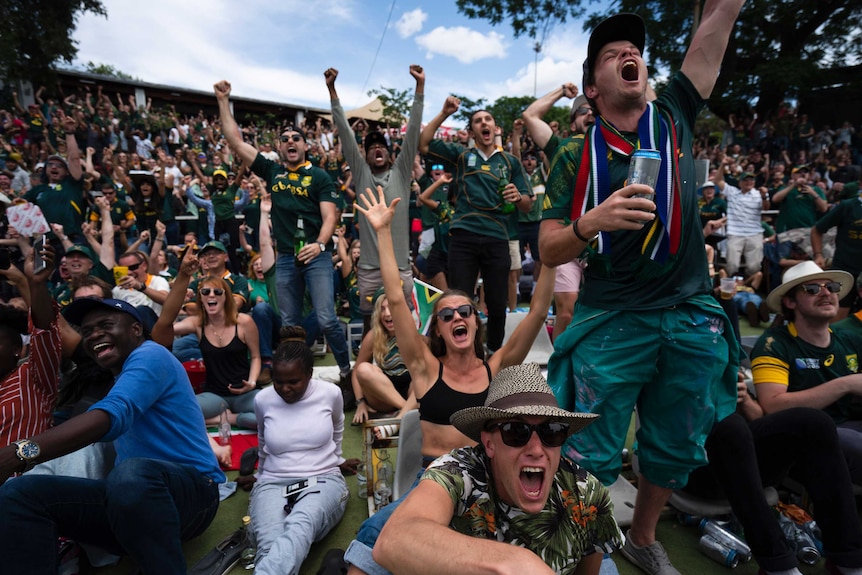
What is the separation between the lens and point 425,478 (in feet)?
5.03

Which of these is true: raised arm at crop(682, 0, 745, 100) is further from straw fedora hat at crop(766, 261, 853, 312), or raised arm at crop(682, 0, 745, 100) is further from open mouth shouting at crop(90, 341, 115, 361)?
open mouth shouting at crop(90, 341, 115, 361)

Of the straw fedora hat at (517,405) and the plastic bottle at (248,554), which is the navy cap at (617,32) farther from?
the plastic bottle at (248,554)

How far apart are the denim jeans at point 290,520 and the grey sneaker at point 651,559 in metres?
1.65

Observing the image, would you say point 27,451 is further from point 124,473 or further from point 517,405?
point 517,405

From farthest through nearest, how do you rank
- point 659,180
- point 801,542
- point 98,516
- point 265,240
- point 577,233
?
point 265,240, point 801,542, point 98,516, point 659,180, point 577,233

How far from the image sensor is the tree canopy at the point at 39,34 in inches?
714

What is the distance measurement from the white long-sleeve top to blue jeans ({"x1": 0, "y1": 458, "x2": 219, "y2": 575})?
0.68 m

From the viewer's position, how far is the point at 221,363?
4.52m

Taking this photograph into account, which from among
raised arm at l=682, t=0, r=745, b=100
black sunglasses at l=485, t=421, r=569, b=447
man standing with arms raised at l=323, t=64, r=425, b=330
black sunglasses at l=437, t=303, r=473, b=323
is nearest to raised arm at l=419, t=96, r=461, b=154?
man standing with arms raised at l=323, t=64, r=425, b=330

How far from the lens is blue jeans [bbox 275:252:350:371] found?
15.3 feet

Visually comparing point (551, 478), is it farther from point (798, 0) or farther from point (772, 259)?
point (798, 0)

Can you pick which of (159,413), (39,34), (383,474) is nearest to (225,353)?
(159,413)

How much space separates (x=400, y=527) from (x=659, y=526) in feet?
7.49

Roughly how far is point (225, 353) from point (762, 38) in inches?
1020
